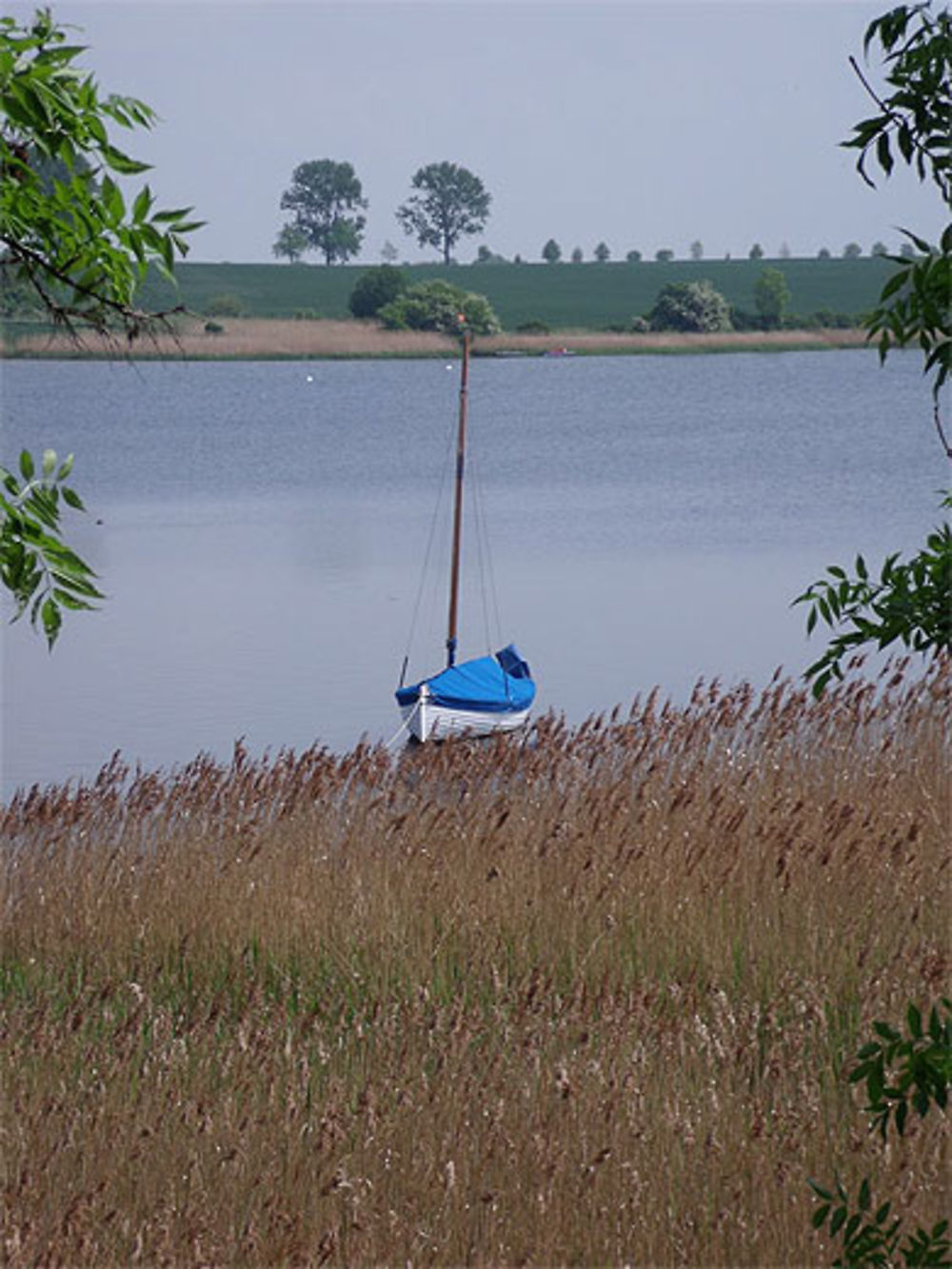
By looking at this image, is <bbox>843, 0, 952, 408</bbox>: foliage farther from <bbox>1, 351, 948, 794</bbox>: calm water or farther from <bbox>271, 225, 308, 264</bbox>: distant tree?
<bbox>271, 225, 308, 264</bbox>: distant tree

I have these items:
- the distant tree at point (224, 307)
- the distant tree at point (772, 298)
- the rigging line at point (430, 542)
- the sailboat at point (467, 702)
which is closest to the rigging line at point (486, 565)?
the rigging line at point (430, 542)

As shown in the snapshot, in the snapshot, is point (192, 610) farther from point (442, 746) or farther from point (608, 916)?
point (608, 916)

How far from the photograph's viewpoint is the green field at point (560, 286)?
11038 centimetres

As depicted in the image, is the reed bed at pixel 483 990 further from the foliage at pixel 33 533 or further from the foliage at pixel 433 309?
the foliage at pixel 433 309

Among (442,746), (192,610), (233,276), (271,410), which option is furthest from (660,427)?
(233,276)

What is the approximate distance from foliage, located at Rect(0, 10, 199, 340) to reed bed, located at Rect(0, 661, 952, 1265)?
2.31m

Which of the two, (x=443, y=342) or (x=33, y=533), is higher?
(x=33, y=533)

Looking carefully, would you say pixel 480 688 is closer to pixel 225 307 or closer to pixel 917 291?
pixel 917 291

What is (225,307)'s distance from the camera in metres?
107

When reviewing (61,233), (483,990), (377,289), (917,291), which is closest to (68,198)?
(61,233)

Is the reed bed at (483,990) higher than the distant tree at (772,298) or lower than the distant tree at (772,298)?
lower

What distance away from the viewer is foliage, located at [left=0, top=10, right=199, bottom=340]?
12.6ft

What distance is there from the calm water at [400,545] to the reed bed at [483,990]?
20.0ft

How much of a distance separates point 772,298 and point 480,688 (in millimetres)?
93900
